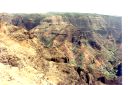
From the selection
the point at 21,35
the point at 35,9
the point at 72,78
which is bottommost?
the point at 72,78

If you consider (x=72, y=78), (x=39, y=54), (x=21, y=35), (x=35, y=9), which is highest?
(x=35, y=9)

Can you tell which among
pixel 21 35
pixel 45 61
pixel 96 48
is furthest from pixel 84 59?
pixel 21 35

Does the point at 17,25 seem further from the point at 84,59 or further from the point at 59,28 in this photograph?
the point at 84,59

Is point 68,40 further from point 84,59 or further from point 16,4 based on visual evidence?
point 16,4

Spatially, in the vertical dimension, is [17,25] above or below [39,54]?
above

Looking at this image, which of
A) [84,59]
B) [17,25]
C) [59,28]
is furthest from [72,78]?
[17,25]

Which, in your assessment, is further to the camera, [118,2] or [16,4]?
[118,2]
